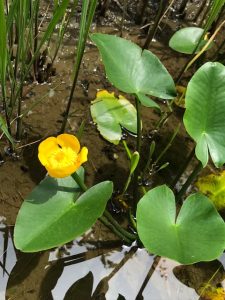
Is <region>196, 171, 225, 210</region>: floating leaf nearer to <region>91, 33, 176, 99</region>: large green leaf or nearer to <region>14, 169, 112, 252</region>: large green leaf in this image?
<region>91, 33, 176, 99</region>: large green leaf

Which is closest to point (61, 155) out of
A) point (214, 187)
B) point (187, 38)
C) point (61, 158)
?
point (61, 158)

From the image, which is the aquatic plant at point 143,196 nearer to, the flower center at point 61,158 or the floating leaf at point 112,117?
the flower center at point 61,158

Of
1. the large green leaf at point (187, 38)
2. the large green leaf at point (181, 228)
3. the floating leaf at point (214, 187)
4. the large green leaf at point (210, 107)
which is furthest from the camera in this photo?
the large green leaf at point (187, 38)

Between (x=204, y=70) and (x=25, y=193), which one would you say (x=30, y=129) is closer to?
(x=25, y=193)

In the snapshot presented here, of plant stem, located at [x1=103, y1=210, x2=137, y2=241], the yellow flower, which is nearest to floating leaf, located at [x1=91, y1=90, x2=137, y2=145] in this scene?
plant stem, located at [x1=103, y1=210, x2=137, y2=241]

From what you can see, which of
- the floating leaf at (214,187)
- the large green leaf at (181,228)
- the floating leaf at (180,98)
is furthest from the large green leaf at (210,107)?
the floating leaf at (180,98)

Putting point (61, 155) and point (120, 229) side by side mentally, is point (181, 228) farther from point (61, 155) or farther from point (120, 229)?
point (61, 155)
